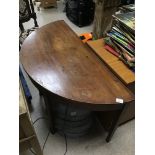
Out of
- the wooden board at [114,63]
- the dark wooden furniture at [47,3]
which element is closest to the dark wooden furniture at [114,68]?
the wooden board at [114,63]

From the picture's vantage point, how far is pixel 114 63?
105 centimetres

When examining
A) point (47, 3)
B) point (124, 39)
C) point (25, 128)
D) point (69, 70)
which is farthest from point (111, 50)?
point (47, 3)

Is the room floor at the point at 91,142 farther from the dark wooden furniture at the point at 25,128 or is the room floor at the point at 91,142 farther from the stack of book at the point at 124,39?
the stack of book at the point at 124,39

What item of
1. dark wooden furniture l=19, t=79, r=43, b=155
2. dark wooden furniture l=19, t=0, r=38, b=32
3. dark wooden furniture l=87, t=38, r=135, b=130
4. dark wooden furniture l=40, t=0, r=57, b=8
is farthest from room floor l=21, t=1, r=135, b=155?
dark wooden furniture l=40, t=0, r=57, b=8

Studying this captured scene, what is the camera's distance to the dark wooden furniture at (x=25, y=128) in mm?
706

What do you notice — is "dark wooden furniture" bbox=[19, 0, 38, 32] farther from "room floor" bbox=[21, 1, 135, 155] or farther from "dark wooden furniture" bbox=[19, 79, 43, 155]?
"dark wooden furniture" bbox=[19, 79, 43, 155]

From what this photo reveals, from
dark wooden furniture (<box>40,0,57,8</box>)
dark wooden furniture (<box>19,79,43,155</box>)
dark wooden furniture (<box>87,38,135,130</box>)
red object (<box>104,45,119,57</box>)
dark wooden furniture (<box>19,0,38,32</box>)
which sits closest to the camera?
dark wooden furniture (<box>19,79,43,155</box>)

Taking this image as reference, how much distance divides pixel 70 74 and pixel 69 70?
4 cm

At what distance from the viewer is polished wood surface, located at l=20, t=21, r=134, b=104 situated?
2.81 ft

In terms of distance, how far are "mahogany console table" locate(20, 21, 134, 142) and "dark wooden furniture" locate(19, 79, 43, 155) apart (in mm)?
167
